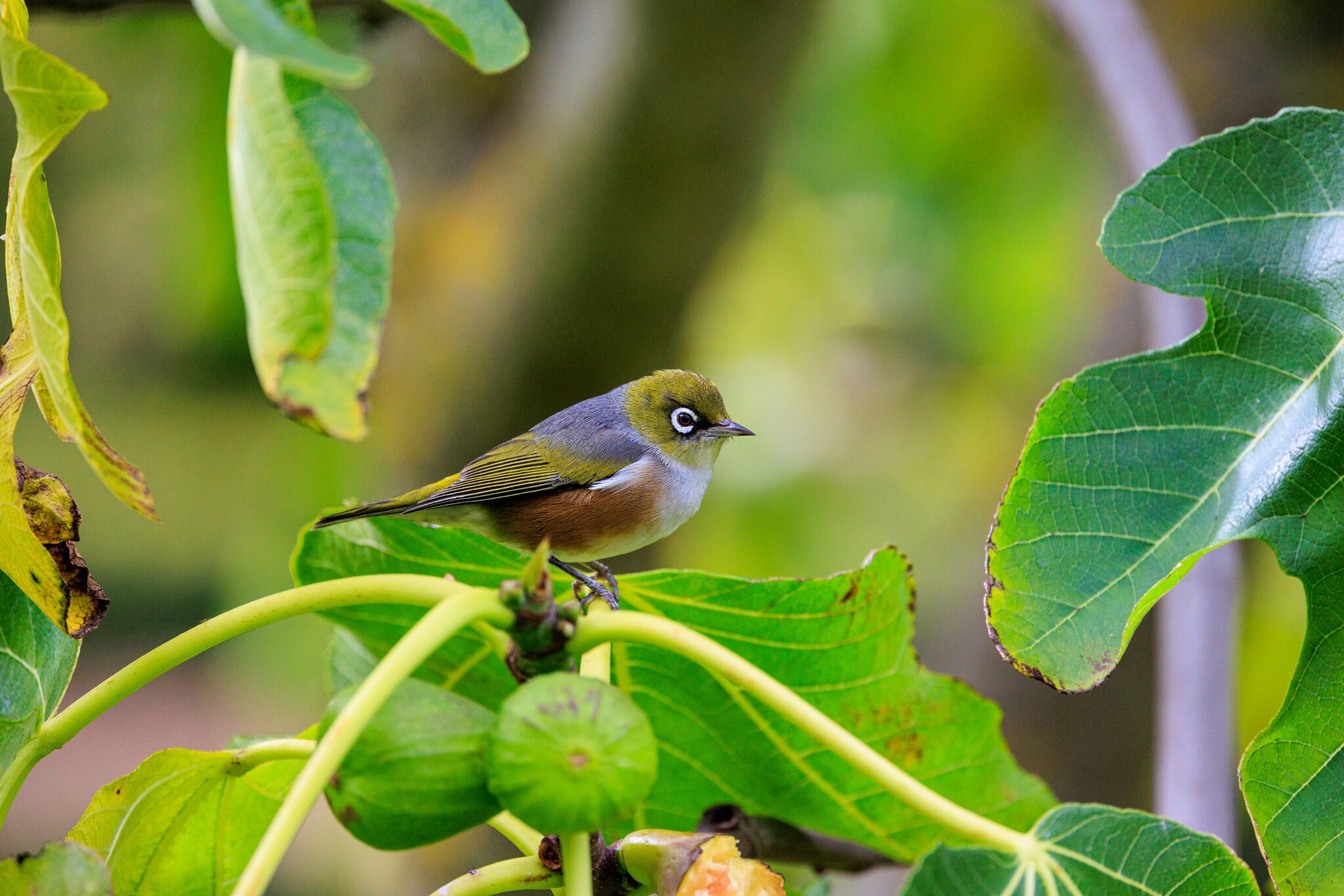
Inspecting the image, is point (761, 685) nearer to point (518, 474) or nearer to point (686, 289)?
point (518, 474)

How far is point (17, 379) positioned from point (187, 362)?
603 cm

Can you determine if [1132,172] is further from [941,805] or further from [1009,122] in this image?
[1009,122]

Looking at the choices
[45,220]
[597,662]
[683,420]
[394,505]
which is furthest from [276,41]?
[683,420]

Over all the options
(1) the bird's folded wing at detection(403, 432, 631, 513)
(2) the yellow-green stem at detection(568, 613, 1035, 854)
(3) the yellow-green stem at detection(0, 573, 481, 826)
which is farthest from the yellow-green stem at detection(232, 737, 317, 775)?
(1) the bird's folded wing at detection(403, 432, 631, 513)

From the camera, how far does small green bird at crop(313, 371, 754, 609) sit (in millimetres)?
2557

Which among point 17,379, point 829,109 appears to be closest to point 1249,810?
point 17,379

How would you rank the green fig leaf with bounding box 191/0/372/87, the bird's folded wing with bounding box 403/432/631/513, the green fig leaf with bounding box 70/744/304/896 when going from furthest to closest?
the bird's folded wing with bounding box 403/432/631/513 → the green fig leaf with bounding box 70/744/304/896 → the green fig leaf with bounding box 191/0/372/87

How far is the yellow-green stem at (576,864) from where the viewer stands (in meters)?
1.07

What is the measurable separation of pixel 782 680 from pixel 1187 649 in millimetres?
875

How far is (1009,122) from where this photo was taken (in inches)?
223

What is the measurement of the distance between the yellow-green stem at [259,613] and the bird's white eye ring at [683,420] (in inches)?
70.5

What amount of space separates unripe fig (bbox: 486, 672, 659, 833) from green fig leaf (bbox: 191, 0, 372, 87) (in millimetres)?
557

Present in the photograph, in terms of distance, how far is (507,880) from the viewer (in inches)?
48.0

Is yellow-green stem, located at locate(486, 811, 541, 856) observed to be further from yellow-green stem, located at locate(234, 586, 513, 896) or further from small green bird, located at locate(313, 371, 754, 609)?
small green bird, located at locate(313, 371, 754, 609)
